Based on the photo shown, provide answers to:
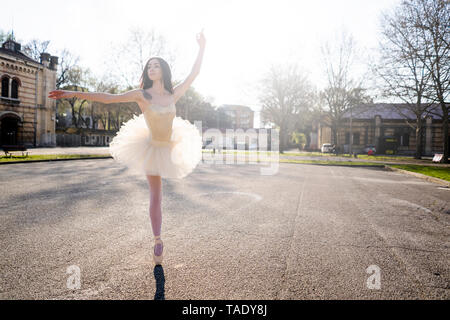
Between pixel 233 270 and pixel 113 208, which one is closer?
pixel 233 270

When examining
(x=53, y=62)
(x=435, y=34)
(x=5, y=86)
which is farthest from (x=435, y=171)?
(x=53, y=62)

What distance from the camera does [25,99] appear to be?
30797mm

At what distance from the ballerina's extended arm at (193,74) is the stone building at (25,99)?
3043 cm

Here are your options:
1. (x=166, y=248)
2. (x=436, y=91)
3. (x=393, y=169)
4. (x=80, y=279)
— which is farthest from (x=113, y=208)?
(x=436, y=91)

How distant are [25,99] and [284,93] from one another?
1194 inches

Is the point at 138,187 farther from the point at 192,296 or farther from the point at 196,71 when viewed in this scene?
the point at 192,296

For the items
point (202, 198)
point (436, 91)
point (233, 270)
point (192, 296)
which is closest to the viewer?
point (192, 296)

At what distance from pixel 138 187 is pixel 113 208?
2.79 m

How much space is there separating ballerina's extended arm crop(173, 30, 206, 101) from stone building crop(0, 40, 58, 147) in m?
30.4

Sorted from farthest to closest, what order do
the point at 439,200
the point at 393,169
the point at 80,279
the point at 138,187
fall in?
the point at 393,169, the point at 138,187, the point at 439,200, the point at 80,279

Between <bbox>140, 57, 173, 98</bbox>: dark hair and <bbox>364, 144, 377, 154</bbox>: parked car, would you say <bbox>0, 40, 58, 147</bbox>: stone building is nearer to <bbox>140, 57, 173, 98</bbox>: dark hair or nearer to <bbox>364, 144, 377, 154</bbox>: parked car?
<bbox>140, 57, 173, 98</bbox>: dark hair

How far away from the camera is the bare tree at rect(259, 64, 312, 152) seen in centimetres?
3378

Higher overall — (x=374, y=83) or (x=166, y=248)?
(x=374, y=83)

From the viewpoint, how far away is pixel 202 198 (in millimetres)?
6797
